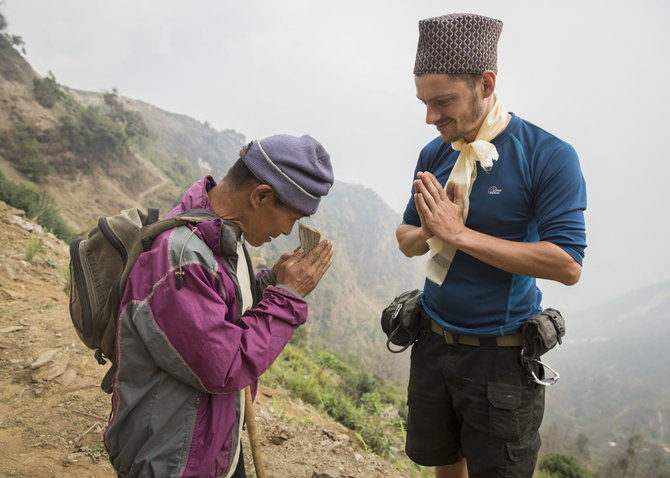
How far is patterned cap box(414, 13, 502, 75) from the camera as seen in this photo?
1623mm

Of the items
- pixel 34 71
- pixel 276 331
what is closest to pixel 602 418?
pixel 276 331

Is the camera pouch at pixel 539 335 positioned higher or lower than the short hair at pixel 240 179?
lower

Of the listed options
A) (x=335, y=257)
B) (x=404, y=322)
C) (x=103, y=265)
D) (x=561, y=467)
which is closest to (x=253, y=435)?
(x=404, y=322)

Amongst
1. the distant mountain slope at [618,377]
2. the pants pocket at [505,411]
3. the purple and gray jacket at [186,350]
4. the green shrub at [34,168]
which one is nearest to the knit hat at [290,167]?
the purple and gray jacket at [186,350]

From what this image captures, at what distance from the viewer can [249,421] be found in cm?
193

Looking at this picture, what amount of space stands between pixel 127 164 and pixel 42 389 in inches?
1347

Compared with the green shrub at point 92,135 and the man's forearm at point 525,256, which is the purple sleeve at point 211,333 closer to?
the man's forearm at point 525,256

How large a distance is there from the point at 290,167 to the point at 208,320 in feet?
1.98

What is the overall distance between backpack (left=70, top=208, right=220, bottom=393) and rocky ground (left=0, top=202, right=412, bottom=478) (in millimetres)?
1871

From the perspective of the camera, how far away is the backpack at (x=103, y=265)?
1253mm

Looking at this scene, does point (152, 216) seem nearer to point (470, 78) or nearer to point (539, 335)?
point (470, 78)

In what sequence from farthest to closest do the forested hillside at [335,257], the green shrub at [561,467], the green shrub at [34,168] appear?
the green shrub at [34,168] < the forested hillside at [335,257] < the green shrub at [561,467]

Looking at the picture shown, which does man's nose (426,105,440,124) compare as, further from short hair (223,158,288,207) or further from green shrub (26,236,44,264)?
Answer: green shrub (26,236,44,264)

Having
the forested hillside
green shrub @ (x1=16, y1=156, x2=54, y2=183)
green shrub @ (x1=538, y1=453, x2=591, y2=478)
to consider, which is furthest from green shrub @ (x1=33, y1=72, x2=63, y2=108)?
green shrub @ (x1=538, y1=453, x2=591, y2=478)
